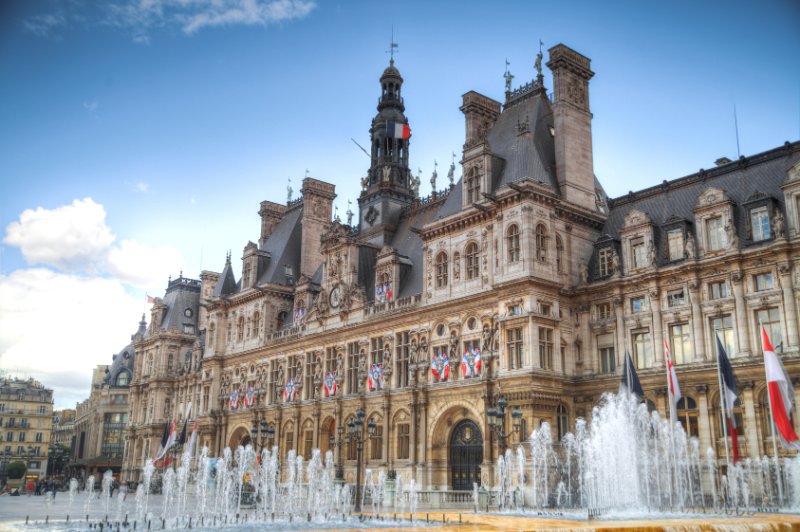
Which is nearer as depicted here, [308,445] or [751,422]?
[751,422]

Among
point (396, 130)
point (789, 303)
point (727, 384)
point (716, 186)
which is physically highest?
point (396, 130)

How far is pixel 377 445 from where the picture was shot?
53.0m

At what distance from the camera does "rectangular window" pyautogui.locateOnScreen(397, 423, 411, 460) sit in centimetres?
5006

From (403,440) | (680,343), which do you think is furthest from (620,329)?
(403,440)

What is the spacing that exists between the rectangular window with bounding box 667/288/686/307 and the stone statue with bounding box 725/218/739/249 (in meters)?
3.58

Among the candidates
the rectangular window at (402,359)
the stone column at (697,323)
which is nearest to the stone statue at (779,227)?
the stone column at (697,323)

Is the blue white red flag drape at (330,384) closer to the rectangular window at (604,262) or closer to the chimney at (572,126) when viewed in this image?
the rectangular window at (604,262)

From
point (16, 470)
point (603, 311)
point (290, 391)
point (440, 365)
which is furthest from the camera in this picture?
point (16, 470)

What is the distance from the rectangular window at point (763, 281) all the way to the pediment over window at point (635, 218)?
7.11m

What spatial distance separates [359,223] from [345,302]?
12.0 meters

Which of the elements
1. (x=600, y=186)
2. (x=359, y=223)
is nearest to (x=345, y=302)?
(x=359, y=223)

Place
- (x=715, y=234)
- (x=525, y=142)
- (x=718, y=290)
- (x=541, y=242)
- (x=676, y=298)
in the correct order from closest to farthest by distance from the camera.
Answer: (x=718, y=290) < (x=715, y=234) < (x=676, y=298) < (x=541, y=242) < (x=525, y=142)

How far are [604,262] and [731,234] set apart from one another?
8367 millimetres

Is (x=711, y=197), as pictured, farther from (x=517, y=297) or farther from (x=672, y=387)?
(x=517, y=297)
